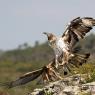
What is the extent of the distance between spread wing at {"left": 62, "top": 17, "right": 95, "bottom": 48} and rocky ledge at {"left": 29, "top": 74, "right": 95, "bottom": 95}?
1.07 meters

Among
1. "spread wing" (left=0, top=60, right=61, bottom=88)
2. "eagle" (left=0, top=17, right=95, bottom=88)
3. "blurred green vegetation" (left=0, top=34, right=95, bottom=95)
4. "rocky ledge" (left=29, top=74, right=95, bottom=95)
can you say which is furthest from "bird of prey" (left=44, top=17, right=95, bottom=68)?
"blurred green vegetation" (left=0, top=34, right=95, bottom=95)

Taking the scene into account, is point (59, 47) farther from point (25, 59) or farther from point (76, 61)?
point (25, 59)

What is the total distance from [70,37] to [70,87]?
71.8 inches

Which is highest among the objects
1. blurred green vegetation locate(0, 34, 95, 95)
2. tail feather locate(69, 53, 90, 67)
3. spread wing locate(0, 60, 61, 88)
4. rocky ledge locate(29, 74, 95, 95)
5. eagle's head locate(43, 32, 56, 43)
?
eagle's head locate(43, 32, 56, 43)

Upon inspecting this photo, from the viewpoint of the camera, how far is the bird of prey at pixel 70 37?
55.0 ft

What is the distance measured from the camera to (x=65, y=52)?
1688 cm

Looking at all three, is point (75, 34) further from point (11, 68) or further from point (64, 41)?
point (11, 68)

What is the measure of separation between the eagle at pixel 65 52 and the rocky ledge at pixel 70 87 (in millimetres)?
294

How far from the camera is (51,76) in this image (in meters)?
16.9

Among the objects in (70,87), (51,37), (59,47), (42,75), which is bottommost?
(70,87)

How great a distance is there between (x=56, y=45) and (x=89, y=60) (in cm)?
215

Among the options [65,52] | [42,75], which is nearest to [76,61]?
[65,52]

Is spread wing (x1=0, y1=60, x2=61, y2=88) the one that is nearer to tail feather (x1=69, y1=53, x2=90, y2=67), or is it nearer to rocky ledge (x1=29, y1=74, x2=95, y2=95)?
rocky ledge (x1=29, y1=74, x2=95, y2=95)

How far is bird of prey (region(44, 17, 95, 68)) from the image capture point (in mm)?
16750
